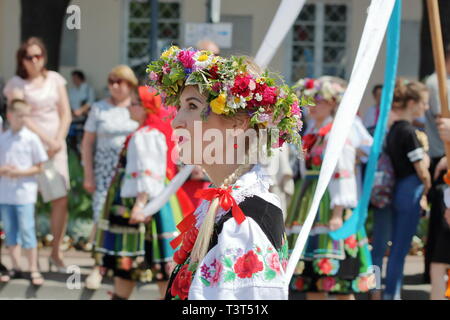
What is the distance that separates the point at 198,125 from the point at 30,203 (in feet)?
14.7

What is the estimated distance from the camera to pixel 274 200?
293 cm

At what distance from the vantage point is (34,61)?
7.55 meters

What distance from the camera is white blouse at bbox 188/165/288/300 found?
266cm

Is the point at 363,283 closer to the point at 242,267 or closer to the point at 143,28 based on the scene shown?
the point at 242,267

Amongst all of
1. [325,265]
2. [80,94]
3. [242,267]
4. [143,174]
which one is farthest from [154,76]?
[80,94]

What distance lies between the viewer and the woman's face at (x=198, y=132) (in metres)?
2.94

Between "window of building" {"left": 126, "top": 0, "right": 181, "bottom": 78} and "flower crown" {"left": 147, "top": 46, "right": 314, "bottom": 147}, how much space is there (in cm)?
1186

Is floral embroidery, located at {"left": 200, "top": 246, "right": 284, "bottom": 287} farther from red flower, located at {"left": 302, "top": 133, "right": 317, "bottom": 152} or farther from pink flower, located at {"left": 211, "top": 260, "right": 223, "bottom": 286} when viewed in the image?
red flower, located at {"left": 302, "top": 133, "right": 317, "bottom": 152}

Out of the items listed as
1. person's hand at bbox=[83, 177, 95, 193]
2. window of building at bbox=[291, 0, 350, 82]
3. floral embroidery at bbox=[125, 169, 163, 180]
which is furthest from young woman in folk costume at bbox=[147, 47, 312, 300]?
window of building at bbox=[291, 0, 350, 82]

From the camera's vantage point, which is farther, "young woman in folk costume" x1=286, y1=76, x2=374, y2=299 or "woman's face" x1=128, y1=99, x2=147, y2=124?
"woman's face" x1=128, y1=99, x2=147, y2=124

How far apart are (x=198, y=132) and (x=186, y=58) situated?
30cm

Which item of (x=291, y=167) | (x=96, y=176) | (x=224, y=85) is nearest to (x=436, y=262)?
(x=291, y=167)

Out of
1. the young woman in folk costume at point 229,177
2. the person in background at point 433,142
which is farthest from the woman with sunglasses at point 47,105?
the young woman in folk costume at point 229,177

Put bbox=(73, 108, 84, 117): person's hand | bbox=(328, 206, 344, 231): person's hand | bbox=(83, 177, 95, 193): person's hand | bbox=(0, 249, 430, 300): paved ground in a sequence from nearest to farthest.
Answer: bbox=(328, 206, 344, 231): person's hand
bbox=(0, 249, 430, 300): paved ground
bbox=(83, 177, 95, 193): person's hand
bbox=(73, 108, 84, 117): person's hand
